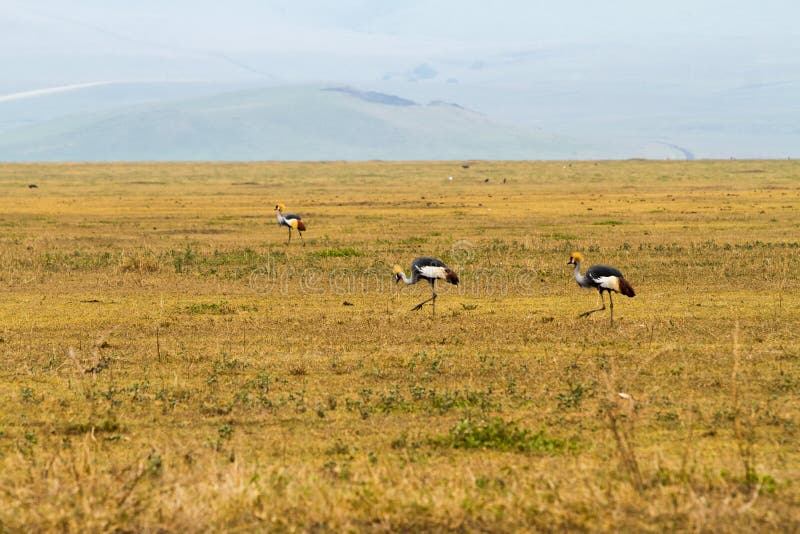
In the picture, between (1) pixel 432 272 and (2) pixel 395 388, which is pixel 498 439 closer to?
(2) pixel 395 388

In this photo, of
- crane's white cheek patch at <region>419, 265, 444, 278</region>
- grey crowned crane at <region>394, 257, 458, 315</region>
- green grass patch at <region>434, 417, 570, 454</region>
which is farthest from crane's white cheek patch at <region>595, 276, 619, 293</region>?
green grass patch at <region>434, 417, 570, 454</region>

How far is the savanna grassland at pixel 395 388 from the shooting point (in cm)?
641

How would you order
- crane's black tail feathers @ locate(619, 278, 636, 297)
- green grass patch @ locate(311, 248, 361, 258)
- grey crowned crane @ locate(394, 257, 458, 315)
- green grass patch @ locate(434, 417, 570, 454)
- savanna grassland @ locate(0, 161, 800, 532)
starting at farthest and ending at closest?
green grass patch @ locate(311, 248, 361, 258) → grey crowned crane @ locate(394, 257, 458, 315) → crane's black tail feathers @ locate(619, 278, 636, 297) → green grass patch @ locate(434, 417, 570, 454) → savanna grassland @ locate(0, 161, 800, 532)

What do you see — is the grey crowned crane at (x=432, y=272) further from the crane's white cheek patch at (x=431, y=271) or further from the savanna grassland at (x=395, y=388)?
the savanna grassland at (x=395, y=388)

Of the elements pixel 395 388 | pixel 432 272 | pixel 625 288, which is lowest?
pixel 395 388

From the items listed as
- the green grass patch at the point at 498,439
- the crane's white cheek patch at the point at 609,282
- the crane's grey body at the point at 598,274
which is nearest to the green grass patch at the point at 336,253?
the crane's grey body at the point at 598,274

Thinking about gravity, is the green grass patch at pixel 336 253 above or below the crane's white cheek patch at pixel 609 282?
below

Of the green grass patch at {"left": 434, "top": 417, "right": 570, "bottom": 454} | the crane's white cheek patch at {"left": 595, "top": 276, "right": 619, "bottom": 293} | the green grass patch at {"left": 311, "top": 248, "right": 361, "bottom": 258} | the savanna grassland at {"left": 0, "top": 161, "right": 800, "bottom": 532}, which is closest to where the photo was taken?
the savanna grassland at {"left": 0, "top": 161, "right": 800, "bottom": 532}

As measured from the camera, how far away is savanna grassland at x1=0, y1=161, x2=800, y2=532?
641 centimetres

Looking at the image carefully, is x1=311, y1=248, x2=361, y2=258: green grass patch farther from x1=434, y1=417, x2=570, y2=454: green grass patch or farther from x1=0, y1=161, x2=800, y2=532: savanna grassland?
x1=434, y1=417, x2=570, y2=454: green grass patch

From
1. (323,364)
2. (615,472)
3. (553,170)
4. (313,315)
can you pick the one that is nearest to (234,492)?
(615,472)

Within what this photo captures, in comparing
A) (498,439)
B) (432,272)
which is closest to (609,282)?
(432,272)

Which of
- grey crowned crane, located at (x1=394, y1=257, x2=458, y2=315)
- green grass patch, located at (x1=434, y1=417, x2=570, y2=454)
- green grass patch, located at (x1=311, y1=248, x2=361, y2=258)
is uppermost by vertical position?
grey crowned crane, located at (x1=394, y1=257, x2=458, y2=315)

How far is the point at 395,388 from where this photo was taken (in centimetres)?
1044
